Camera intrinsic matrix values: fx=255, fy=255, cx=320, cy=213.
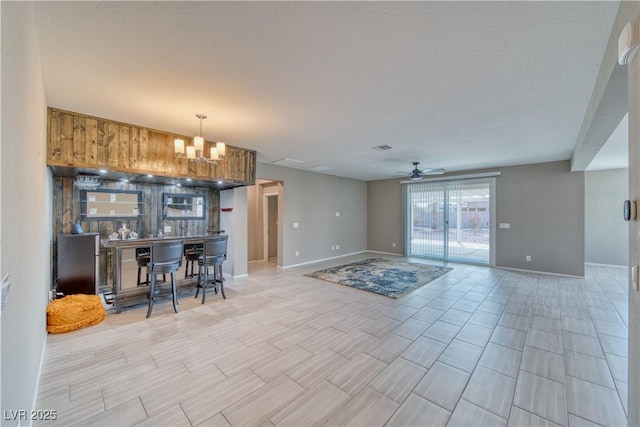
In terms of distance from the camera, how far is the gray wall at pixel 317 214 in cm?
653

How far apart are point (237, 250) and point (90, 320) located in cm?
267

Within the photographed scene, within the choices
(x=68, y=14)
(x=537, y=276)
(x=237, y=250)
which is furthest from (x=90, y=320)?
(x=537, y=276)

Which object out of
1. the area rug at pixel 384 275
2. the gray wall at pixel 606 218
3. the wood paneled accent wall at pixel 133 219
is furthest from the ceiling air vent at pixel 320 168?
the gray wall at pixel 606 218

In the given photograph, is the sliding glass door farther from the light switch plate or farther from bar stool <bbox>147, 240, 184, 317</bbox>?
the light switch plate

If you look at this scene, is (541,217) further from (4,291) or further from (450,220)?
(4,291)

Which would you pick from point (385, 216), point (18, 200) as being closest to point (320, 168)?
point (385, 216)

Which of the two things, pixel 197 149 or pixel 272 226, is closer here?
pixel 197 149

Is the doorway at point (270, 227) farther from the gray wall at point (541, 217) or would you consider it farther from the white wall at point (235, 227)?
the gray wall at point (541, 217)

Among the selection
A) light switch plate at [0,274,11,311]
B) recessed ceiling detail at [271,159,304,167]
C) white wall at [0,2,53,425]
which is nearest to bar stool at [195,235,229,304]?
white wall at [0,2,53,425]

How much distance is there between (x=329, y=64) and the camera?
213 centimetres

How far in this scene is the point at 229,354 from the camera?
253 cm

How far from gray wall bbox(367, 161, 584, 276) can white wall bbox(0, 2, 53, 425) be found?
8112 mm

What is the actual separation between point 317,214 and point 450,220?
153 inches

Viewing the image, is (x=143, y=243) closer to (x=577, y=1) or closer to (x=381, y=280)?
(x=381, y=280)
